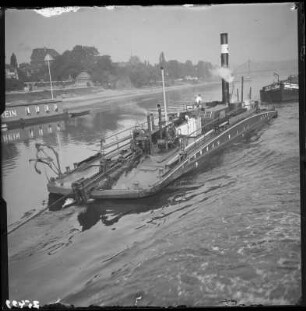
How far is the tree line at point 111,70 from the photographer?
4.02m

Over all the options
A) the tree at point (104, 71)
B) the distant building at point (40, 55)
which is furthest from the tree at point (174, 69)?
the distant building at point (40, 55)

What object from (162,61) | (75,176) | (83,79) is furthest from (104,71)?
(75,176)

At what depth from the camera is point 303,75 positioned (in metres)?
3.33

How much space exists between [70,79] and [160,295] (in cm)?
252

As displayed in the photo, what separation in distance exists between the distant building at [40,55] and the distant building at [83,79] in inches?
15.1

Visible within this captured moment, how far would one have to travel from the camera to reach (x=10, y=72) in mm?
3760

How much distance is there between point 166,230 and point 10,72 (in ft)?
7.61

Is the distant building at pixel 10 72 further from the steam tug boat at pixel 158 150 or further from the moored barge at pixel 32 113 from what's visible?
the steam tug boat at pixel 158 150

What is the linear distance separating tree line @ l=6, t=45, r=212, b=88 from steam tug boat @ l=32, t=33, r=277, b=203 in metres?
0.42

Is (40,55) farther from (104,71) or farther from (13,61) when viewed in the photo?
(104,71)

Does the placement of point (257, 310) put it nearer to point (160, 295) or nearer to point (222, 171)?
point (160, 295)

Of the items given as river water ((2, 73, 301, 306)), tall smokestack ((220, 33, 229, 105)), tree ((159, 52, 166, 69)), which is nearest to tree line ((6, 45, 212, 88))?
tree ((159, 52, 166, 69))

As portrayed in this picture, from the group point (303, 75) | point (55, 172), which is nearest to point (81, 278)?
point (55, 172)

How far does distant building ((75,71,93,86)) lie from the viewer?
4266mm
